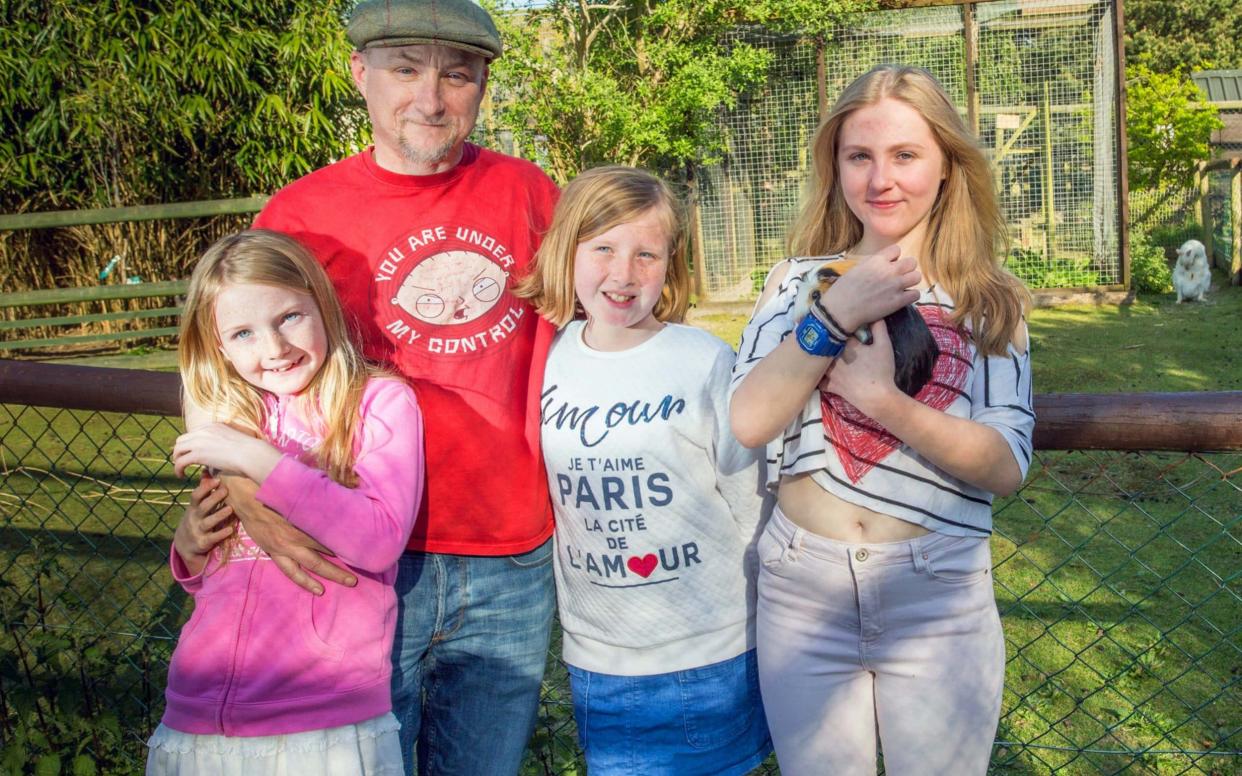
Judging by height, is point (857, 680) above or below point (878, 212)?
below

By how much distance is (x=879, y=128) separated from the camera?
1.72 metres

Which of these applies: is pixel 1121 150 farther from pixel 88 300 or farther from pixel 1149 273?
pixel 88 300

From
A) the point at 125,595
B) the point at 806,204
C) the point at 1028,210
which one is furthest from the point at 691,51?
the point at 806,204

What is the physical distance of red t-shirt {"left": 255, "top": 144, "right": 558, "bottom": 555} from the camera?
1910 mm

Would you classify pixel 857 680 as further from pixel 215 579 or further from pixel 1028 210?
pixel 1028 210

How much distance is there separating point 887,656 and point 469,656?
82 cm

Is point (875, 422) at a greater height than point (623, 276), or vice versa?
point (623, 276)

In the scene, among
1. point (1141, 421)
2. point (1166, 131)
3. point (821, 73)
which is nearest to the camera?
point (1141, 421)

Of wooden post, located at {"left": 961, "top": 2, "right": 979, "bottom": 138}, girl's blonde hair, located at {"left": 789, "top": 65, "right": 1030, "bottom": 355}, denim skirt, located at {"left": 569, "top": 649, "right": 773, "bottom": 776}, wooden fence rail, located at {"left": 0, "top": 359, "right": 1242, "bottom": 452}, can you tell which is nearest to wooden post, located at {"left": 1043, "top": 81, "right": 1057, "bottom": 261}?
wooden post, located at {"left": 961, "top": 2, "right": 979, "bottom": 138}

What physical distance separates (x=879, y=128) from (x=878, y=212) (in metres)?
0.14

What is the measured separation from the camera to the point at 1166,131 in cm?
1473

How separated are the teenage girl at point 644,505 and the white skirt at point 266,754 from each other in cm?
43

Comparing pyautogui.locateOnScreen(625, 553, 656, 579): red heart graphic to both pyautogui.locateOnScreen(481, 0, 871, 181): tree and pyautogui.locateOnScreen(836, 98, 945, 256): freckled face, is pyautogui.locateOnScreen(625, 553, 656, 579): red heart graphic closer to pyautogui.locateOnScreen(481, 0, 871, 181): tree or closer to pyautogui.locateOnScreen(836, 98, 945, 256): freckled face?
pyautogui.locateOnScreen(836, 98, 945, 256): freckled face

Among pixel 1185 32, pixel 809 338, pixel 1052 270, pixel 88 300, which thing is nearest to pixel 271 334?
pixel 809 338
